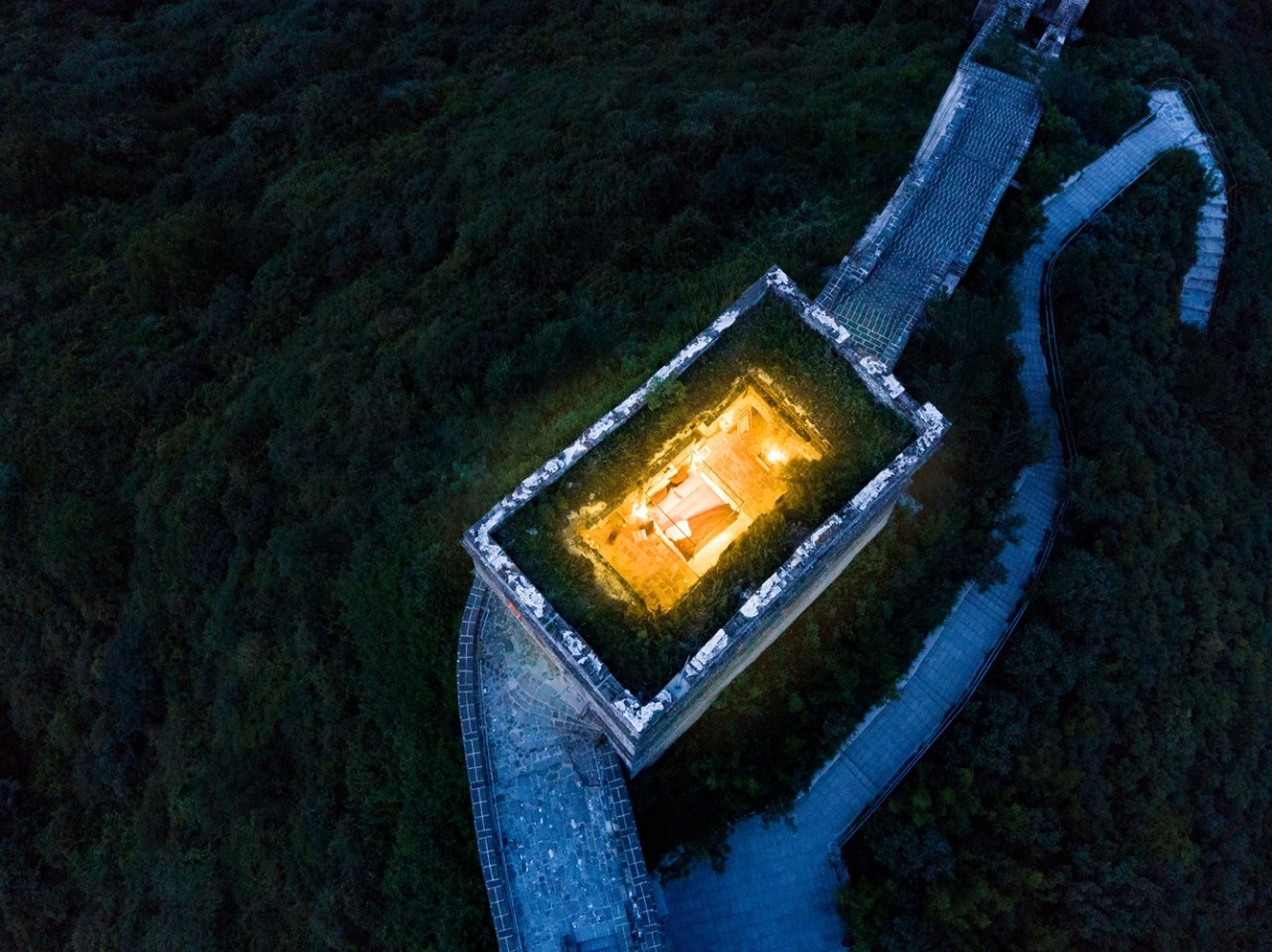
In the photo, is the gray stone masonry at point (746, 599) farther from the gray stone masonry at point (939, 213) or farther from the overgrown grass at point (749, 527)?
the gray stone masonry at point (939, 213)

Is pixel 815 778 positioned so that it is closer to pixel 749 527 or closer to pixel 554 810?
pixel 554 810

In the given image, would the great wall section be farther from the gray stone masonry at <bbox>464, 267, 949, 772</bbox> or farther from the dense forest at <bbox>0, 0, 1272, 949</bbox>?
the gray stone masonry at <bbox>464, 267, 949, 772</bbox>

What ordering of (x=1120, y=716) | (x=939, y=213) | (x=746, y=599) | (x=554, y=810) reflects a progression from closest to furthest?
(x=746, y=599) → (x=554, y=810) → (x=1120, y=716) → (x=939, y=213)

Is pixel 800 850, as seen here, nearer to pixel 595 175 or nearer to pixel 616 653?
pixel 616 653

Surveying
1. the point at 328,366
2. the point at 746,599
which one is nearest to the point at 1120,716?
the point at 746,599

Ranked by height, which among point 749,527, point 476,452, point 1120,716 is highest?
point 749,527

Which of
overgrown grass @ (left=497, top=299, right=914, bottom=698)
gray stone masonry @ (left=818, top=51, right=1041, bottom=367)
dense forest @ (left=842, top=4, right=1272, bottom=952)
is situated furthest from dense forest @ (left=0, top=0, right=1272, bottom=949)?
overgrown grass @ (left=497, top=299, right=914, bottom=698)

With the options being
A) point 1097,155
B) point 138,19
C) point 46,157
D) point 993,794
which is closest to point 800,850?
point 993,794
